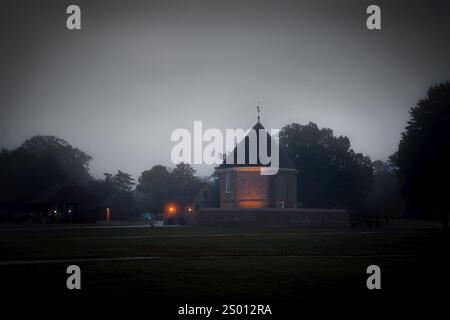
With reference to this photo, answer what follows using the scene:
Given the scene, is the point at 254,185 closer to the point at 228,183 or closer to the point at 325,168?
the point at 228,183

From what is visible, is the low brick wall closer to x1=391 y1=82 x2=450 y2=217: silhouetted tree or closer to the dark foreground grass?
x1=391 y1=82 x2=450 y2=217: silhouetted tree

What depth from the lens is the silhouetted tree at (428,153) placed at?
4644 centimetres

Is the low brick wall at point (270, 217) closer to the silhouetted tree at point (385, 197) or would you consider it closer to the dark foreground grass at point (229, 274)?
the dark foreground grass at point (229, 274)

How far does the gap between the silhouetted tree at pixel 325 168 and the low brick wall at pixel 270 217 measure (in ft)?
68.0

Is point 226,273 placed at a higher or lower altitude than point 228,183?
lower

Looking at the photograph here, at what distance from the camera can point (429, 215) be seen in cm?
8281

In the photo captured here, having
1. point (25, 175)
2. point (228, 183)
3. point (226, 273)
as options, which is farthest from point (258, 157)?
point (226, 273)

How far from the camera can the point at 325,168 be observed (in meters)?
82.6

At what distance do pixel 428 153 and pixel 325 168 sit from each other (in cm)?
3534

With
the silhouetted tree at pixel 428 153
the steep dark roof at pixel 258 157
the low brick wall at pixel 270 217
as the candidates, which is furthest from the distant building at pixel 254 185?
the silhouetted tree at pixel 428 153

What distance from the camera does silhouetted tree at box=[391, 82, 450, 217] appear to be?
46.4 meters

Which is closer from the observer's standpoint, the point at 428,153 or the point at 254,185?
the point at 428,153

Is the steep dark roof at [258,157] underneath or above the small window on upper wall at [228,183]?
above
